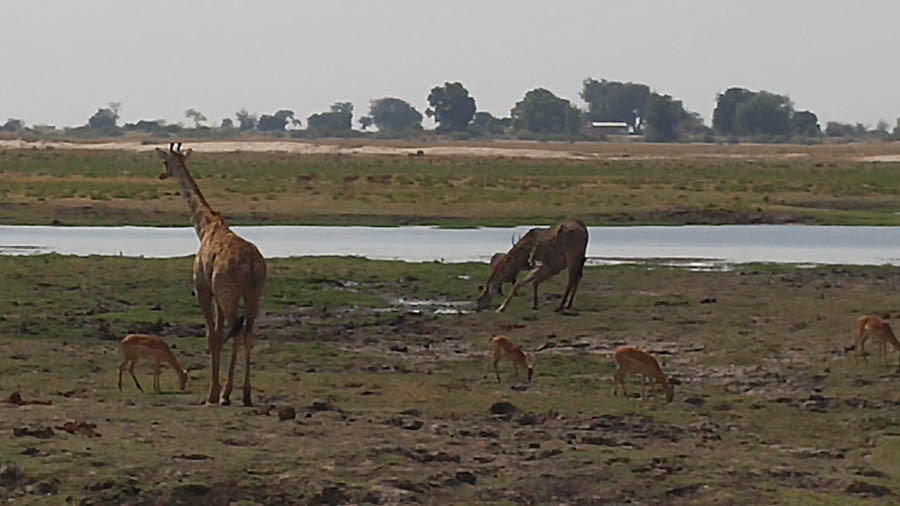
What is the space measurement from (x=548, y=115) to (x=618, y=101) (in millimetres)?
24743

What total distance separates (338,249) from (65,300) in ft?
32.4

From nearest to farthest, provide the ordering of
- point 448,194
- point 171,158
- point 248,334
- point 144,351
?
point 248,334 < point 144,351 < point 171,158 < point 448,194

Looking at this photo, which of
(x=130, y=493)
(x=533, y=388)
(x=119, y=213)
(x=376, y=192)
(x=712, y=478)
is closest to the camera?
(x=130, y=493)

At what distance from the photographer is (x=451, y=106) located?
17100 cm

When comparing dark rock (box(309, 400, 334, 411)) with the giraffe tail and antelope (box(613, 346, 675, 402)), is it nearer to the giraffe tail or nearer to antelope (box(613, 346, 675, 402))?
the giraffe tail

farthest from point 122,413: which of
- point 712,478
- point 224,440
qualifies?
point 712,478

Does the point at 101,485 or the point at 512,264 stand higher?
the point at 512,264

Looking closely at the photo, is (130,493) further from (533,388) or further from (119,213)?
(119,213)

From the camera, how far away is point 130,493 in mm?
9508

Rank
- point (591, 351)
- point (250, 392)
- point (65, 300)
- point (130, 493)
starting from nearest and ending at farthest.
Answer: point (130, 493) → point (250, 392) → point (591, 351) → point (65, 300)

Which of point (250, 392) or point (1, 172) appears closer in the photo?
point (250, 392)

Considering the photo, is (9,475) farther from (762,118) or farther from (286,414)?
(762,118)

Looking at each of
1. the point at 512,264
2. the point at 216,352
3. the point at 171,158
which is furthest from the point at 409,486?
the point at 512,264

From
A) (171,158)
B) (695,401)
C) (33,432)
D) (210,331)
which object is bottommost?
(695,401)
